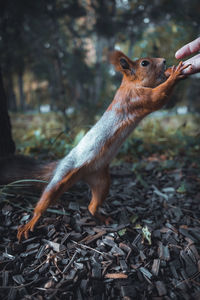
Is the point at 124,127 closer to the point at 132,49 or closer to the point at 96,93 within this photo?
the point at 132,49

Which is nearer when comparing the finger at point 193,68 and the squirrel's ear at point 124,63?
the finger at point 193,68

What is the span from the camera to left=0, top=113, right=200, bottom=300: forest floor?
1.17 m

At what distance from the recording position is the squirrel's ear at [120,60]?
1.47 metres

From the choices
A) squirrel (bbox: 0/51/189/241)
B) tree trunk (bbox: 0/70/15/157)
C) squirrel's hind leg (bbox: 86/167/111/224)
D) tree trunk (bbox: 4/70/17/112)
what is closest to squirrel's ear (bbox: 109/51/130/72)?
squirrel (bbox: 0/51/189/241)

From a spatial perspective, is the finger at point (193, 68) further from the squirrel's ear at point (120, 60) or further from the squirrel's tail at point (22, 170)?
the squirrel's tail at point (22, 170)

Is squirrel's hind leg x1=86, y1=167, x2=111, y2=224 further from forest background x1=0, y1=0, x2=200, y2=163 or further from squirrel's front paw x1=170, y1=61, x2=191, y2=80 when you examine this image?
forest background x1=0, y1=0, x2=200, y2=163

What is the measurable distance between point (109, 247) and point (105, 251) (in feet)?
0.18

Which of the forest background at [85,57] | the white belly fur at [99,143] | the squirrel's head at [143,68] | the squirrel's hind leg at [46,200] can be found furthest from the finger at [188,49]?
the squirrel's hind leg at [46,200]

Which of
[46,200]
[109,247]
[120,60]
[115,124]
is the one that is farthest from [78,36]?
[109,247]

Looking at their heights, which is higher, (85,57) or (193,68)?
(85,57)

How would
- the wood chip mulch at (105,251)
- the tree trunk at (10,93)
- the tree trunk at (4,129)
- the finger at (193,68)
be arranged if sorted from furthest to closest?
the tree trunk at (10,93)
the tree trunk at (4,129)
the finger at (193,68)
the wood chip mulch at (105,251)

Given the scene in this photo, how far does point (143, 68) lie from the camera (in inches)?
58.2

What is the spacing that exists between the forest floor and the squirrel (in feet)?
0.70

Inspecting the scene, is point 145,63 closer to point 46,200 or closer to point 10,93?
point 46,200
